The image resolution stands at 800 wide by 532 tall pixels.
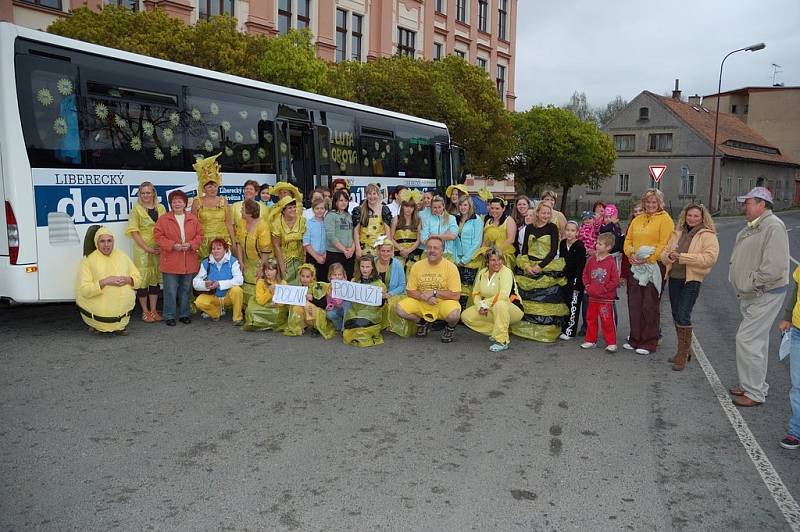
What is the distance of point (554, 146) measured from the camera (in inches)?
1528

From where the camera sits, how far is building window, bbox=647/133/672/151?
55.2 metres

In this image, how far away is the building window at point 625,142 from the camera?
57.0 m

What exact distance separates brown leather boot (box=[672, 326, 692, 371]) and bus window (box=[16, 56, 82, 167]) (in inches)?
285

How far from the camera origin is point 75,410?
17.6 ft

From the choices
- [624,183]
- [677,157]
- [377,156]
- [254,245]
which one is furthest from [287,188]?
[624,183]

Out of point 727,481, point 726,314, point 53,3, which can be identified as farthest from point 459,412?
point 53,3

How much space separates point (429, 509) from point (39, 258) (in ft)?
19.5

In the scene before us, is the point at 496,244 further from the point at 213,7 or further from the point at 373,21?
the point at 373,21

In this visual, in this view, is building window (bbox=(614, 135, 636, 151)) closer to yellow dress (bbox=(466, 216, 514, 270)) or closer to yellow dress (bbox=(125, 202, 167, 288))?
yellow dress (bbox=(466, 216, 514, 270))

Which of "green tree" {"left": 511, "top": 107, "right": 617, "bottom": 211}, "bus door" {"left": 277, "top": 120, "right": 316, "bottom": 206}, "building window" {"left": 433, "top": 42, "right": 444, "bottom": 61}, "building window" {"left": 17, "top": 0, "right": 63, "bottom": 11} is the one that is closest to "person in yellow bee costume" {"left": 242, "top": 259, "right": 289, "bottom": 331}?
"bus door" {"left": 277, "top": 120, "right": 316, "bottom": 206}

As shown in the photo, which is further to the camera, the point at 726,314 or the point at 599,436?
the point at 726,314

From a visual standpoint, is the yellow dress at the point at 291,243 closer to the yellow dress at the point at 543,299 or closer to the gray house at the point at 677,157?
the yellow dress at the point at 543,299

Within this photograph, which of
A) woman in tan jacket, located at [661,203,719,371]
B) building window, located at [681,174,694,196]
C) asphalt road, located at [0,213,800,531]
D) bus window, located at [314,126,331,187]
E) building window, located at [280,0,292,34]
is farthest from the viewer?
building window, located at [681,174,694,196]

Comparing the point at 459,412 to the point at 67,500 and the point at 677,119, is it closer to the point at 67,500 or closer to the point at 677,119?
the point at 67,500
